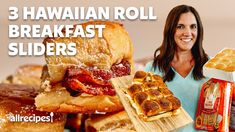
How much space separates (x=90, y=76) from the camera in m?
2.39

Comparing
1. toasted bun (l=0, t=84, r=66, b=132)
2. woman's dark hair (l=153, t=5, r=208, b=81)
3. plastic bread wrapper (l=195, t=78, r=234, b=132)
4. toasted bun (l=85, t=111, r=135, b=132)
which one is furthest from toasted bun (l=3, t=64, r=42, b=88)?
plastic bread wrapper (l=195, t=78, r=234, b=132)

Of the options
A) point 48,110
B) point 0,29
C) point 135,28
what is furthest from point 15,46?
point 135,28

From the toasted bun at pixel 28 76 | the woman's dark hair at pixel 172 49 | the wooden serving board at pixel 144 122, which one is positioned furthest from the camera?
the toasted bun at pixel 28 76

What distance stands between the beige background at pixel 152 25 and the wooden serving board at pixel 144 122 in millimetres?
143

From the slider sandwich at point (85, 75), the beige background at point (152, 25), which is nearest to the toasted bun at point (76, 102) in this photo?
the slider sandwich at point (85, 75)

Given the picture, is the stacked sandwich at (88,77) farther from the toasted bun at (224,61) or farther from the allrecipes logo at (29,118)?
the toasted bun at (224,61)

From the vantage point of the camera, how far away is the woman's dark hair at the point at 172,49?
241cm

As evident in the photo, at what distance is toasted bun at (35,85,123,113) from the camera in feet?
7.85

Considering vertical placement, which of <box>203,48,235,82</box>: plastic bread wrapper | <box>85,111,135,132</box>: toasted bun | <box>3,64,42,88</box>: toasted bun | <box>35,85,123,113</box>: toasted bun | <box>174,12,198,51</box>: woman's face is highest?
<box>174,12,198,51</box>: woman's face

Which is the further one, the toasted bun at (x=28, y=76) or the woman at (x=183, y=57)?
the toasted bun at (x=28, y=76)

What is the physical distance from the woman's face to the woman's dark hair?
0.01 meters

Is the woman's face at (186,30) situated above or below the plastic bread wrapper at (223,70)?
above

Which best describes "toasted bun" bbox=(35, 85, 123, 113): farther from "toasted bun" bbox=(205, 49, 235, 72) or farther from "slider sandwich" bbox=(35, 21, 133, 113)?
"toasted bun" bbox=(205, 49, 235, 72)

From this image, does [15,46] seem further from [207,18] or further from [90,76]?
[207,18]
